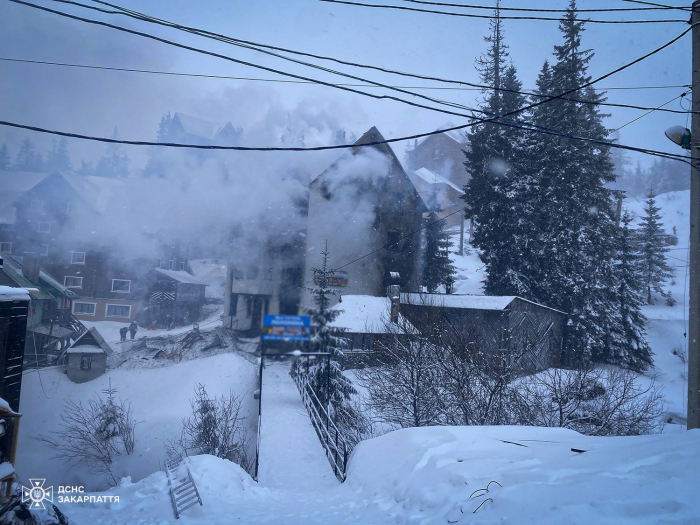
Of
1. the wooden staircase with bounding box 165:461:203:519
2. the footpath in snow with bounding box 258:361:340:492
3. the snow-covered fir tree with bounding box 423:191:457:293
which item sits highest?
the snow-covered fir tree with bounding box 423:191:457:293

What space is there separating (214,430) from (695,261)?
43.6ft

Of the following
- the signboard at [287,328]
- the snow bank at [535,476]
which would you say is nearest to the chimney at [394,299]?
the signboard at [287,328]

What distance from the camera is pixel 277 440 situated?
32.3 ft

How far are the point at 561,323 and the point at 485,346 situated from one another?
18.6 feet

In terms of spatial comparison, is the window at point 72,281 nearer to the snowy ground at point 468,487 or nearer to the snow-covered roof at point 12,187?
the snow-covered roof at point 12,187

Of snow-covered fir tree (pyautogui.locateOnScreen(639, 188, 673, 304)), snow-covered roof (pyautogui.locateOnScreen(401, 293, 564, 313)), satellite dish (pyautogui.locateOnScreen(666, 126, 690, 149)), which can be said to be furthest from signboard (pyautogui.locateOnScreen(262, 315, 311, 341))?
snow-covered fir tree (pyautogui.locateOnScreen(639, 188, 673, 304))

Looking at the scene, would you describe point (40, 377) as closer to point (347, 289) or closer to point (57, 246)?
point (57, 246)

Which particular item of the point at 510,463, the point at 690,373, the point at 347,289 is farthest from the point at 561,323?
the point at 510,463

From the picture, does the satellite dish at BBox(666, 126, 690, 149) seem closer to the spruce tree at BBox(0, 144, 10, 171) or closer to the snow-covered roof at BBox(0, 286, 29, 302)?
the snow-covered roof at BBox(0, 286, 29, 302)

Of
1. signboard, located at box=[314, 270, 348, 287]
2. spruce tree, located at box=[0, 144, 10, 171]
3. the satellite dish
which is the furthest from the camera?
signboard, located at box=[314, 270, 348, 287]

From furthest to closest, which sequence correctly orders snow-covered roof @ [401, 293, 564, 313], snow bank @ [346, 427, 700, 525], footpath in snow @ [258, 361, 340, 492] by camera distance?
snow-covered roof @ [401, 293, 564, 313]
footpath in snow @ [258, 361, 340, 492]
snow bank @ [346, 427, 700, 525]

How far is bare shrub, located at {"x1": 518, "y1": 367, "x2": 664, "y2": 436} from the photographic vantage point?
9.29 m

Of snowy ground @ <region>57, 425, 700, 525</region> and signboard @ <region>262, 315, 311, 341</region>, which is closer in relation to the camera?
snowy ground @ <region>57, 425, 700, 525</region>

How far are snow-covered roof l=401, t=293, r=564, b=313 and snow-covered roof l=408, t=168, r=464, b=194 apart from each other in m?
16.6
